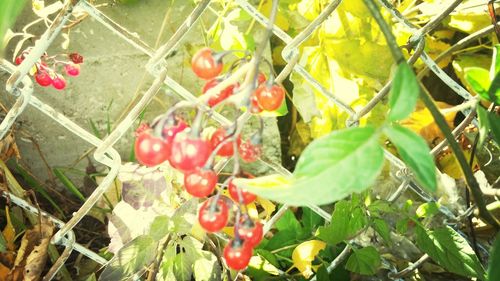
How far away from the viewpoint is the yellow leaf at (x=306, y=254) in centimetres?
120

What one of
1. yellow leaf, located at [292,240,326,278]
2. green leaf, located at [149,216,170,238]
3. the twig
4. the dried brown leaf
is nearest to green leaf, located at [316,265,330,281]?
yellow leaf, located at [292,240,326,278]

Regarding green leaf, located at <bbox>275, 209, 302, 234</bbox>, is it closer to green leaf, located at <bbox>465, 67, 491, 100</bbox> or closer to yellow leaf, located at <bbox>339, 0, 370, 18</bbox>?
yellow leaf, located at <bbox>339, 0, 370, 18</bbox>

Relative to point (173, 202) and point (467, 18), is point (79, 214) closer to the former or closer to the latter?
point (173, 202)

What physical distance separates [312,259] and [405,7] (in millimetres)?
730

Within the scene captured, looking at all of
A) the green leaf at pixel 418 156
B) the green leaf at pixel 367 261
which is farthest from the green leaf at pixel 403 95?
the green leaf at pixel 367 261

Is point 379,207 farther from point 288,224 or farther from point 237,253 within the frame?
point 237,253

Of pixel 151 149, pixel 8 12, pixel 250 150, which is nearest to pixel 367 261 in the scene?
pixel 250 150

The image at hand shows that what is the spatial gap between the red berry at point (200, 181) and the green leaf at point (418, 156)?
0.57 feet

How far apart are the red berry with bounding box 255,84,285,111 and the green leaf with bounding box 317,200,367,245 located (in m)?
0.47

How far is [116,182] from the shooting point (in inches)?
56.6

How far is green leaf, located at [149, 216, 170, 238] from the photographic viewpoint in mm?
935

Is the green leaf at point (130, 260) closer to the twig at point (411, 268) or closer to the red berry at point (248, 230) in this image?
the red berry at point (248, 230)

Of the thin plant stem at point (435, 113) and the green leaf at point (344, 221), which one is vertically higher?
the thin plant stem at point (435, 113)

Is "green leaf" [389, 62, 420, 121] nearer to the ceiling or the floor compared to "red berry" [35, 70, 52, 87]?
nearer to the ceiling
